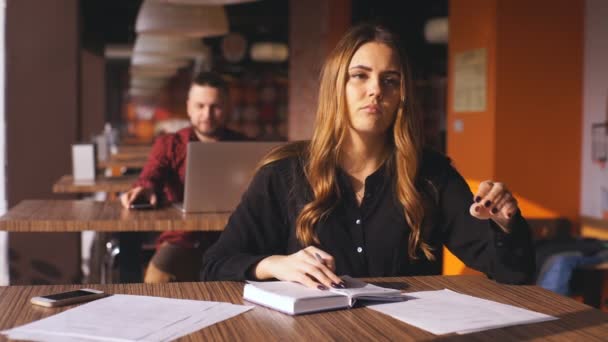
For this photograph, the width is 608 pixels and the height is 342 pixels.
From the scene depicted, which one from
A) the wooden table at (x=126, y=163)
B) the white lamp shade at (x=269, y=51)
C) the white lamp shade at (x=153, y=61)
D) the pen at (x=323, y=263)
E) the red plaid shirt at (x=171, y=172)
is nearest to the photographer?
the pen at (x=323, y=263)

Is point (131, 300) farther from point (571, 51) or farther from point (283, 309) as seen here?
point (571, 51)

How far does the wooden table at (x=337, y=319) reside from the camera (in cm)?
147

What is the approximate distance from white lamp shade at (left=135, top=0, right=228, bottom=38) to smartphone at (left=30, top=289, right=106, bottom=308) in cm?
411

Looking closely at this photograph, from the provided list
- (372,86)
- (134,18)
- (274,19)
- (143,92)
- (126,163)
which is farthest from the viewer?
(143,92)

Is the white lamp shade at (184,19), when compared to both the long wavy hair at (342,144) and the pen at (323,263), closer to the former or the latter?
the long wavy hair at (342,144)

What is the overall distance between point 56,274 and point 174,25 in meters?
1.90

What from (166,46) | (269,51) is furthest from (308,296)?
(269,51)

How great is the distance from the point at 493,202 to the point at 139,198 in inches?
76.6

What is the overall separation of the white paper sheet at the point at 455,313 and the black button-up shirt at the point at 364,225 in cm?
40

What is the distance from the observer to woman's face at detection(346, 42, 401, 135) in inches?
88.4

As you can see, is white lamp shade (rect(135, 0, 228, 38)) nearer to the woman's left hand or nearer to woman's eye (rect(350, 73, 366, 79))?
woman's eye (rect(350, 73, 366, 79))

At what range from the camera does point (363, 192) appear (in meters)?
2.32

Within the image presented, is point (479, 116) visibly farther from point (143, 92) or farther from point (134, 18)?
point (143, 92)

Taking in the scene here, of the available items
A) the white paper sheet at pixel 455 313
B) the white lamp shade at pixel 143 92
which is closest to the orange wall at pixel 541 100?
the white paper sheet at pixel 455 313
